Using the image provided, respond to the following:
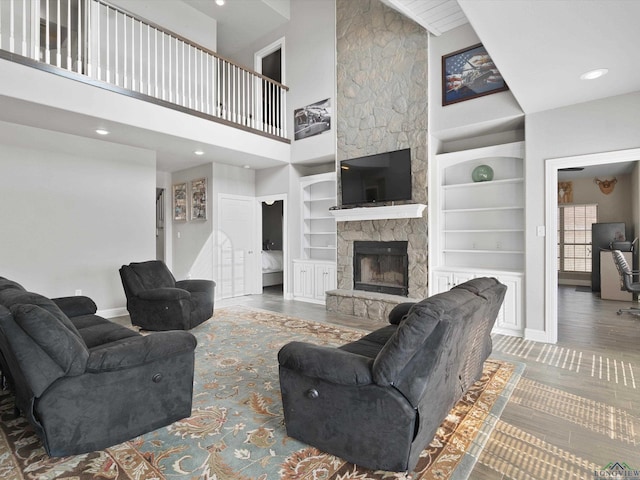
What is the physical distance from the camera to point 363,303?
17.3 feet

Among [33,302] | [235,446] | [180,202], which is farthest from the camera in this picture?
[180,202]

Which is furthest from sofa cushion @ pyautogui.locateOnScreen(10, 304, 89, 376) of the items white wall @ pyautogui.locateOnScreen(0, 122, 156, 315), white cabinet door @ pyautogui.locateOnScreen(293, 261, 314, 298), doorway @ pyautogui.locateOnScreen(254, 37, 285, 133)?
doorway @ pyautogui.locateOnScreen(254, 37, 285, 133)

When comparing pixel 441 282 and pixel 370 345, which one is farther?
pixel 441 282

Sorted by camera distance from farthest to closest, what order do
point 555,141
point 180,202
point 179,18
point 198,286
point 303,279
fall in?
1. point 180,202
2. point 303,279
3. point 179,18
4. point 198,286
5. point 555,141

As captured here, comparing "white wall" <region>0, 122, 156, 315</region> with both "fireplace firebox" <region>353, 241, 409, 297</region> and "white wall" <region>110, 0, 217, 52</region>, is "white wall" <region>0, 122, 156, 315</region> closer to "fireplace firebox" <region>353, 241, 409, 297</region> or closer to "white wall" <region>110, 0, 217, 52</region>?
"white wall" <region>110, 0, 217, 52</region>

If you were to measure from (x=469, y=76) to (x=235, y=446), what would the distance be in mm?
5079

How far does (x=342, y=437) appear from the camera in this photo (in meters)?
1.82

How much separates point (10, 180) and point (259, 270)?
4.40 m

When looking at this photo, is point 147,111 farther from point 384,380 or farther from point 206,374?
point 384,380

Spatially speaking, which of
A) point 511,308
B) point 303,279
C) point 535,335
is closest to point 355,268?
point 303,279

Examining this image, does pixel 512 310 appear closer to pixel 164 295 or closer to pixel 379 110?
pixel 379 110

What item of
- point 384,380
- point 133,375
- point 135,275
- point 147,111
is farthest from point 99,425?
point 147,111

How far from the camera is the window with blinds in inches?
326

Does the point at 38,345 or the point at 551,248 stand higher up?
the point at 551,248
